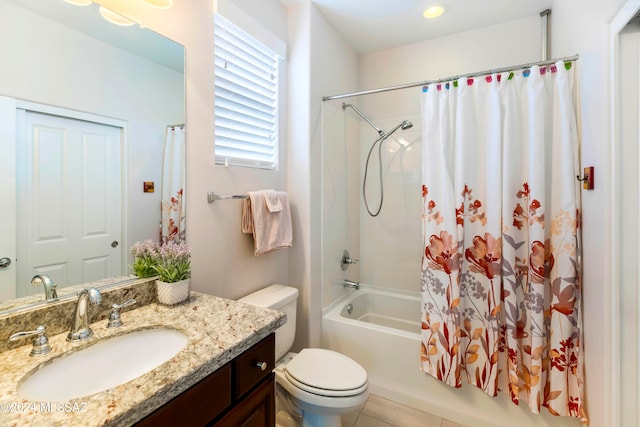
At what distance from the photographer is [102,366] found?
0.88 m

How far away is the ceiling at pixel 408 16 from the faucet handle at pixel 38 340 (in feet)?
7.18

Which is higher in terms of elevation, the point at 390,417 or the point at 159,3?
the point at 159,3

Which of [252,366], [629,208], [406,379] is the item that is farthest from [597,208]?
[252,366]

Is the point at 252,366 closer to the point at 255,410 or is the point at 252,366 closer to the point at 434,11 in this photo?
the point at 255,410

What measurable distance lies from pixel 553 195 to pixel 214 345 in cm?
173

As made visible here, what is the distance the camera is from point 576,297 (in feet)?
4.66

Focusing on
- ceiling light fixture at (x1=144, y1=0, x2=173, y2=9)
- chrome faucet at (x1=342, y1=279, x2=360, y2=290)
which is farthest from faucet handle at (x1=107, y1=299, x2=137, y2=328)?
chrome faucet at (x1=342, y1=279, x2=360, y2=290)

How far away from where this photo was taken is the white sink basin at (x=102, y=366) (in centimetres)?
75

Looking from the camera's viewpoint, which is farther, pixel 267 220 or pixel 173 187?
pixel 267 220

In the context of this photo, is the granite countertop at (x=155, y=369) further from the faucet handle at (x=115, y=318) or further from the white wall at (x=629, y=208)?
the white wall at (x=629, y=208)

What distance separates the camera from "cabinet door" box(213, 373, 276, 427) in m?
0.89

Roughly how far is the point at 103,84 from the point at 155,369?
1.03m

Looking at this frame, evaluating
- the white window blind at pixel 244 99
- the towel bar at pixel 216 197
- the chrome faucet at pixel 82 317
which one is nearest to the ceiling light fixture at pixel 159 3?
the white window blind at pixel 244 99

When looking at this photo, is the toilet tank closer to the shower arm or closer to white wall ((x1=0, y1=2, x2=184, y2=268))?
white wall ((x1=0, y1=2, x2=184, y2=268))
